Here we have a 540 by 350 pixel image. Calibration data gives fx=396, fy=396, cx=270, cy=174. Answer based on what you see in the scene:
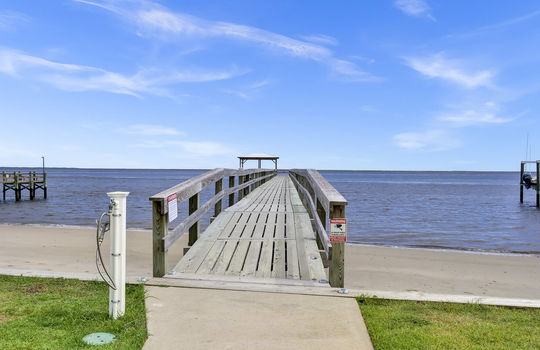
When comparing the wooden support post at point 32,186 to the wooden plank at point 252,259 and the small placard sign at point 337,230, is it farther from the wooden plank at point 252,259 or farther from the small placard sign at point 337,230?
Answer: the small placard sign at point 337,230

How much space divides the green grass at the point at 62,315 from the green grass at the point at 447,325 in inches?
77.3

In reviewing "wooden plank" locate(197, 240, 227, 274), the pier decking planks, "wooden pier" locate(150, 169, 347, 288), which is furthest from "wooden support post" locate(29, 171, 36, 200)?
"wooden plank" locate(197, 240, 227, 274)

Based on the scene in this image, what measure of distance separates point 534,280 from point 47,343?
842 cm

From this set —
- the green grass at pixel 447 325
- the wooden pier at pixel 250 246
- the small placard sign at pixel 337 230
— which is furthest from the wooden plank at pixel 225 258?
the green grass at pixel 447 325

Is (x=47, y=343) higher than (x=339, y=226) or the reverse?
the reverse

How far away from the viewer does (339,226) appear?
13.9 feet

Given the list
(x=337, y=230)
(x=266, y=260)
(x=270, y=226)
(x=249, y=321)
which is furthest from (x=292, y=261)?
(x=270, y=226)

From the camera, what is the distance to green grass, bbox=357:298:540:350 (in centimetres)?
308

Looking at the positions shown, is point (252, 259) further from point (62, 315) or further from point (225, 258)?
point (62, 315)

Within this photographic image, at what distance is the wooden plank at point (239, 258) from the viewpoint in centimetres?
490

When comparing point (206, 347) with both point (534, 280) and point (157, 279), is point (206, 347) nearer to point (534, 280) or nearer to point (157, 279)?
point (157, 279)

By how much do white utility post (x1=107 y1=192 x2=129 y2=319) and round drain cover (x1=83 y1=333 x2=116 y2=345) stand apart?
1.13 ft

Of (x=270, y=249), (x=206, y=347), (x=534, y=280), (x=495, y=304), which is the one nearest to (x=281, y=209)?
(x=270, y=249)

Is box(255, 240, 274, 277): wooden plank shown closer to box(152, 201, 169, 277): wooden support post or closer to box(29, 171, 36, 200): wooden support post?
box(152, 201, 169, 277): wooden support post
